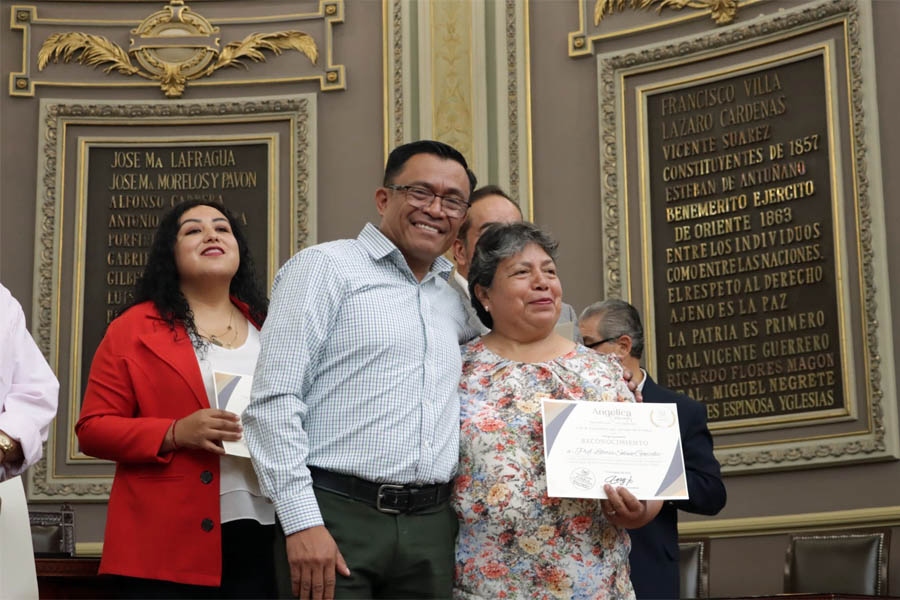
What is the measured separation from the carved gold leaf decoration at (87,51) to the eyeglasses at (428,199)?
14.7 ft

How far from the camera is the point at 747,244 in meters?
5.79

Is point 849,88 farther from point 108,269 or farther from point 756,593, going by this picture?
point 108,269

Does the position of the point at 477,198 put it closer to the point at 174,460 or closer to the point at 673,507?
the point at 673,507

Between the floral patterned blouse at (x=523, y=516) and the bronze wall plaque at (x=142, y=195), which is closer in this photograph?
the floral patterned blouse at (x=523, y=516)

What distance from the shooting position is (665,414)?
8.45 ft

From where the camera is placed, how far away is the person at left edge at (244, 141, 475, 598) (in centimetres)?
236

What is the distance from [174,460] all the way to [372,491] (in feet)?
2.10

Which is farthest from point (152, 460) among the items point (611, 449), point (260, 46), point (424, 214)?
point (260, 46)

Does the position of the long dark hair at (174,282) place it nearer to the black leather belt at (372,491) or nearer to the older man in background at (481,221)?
the older man in background at (481,221)

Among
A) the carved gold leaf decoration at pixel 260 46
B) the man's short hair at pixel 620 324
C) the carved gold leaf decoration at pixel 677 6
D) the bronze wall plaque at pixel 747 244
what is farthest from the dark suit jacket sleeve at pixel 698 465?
the carved gold leaf decoration at pixel 260 46

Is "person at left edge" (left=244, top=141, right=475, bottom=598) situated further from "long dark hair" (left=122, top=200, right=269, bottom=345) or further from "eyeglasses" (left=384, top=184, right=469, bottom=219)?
"long dark hair" (left=122, top=200, right=269, bottom=345)

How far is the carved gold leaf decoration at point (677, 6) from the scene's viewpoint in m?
5.89

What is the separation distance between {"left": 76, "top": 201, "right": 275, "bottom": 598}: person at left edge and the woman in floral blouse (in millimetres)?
573
